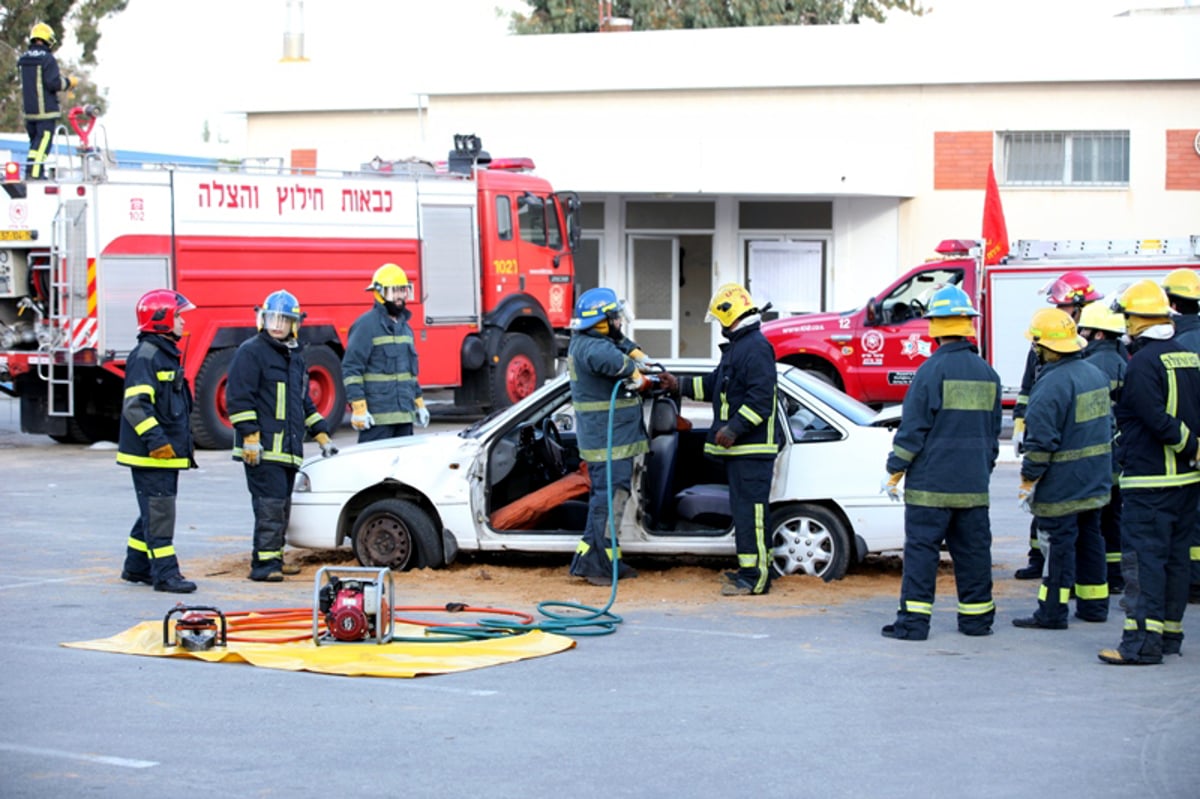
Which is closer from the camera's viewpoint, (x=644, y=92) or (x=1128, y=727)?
(x=1128, y=727)

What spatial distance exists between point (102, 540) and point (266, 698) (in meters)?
5.40

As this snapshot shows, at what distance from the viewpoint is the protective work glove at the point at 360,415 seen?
449 inches

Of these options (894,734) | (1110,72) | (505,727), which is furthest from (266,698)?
(1110,72)

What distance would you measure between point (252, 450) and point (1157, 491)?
5357 millimetres

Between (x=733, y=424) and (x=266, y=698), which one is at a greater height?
(x=733, y=424)

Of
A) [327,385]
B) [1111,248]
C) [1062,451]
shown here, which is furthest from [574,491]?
[1111,248]

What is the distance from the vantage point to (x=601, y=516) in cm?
960

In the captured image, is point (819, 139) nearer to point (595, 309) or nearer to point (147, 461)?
point (595, 309)

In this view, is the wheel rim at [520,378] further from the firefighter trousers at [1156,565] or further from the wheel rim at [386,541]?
the firefighter trousers at [1156,565]

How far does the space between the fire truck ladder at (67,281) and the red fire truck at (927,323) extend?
8309 millimetres

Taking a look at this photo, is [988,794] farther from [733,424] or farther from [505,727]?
[733,424]

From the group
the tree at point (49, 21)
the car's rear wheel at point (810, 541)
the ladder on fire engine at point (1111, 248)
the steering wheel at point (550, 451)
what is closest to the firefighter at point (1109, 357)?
the car's rear wheel at point (810, 541)

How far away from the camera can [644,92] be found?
26.9 m

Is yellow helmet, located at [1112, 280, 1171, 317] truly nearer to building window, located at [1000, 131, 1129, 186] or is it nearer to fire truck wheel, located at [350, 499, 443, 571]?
fire truck wheel, located at [350, 499, 443, 571]
